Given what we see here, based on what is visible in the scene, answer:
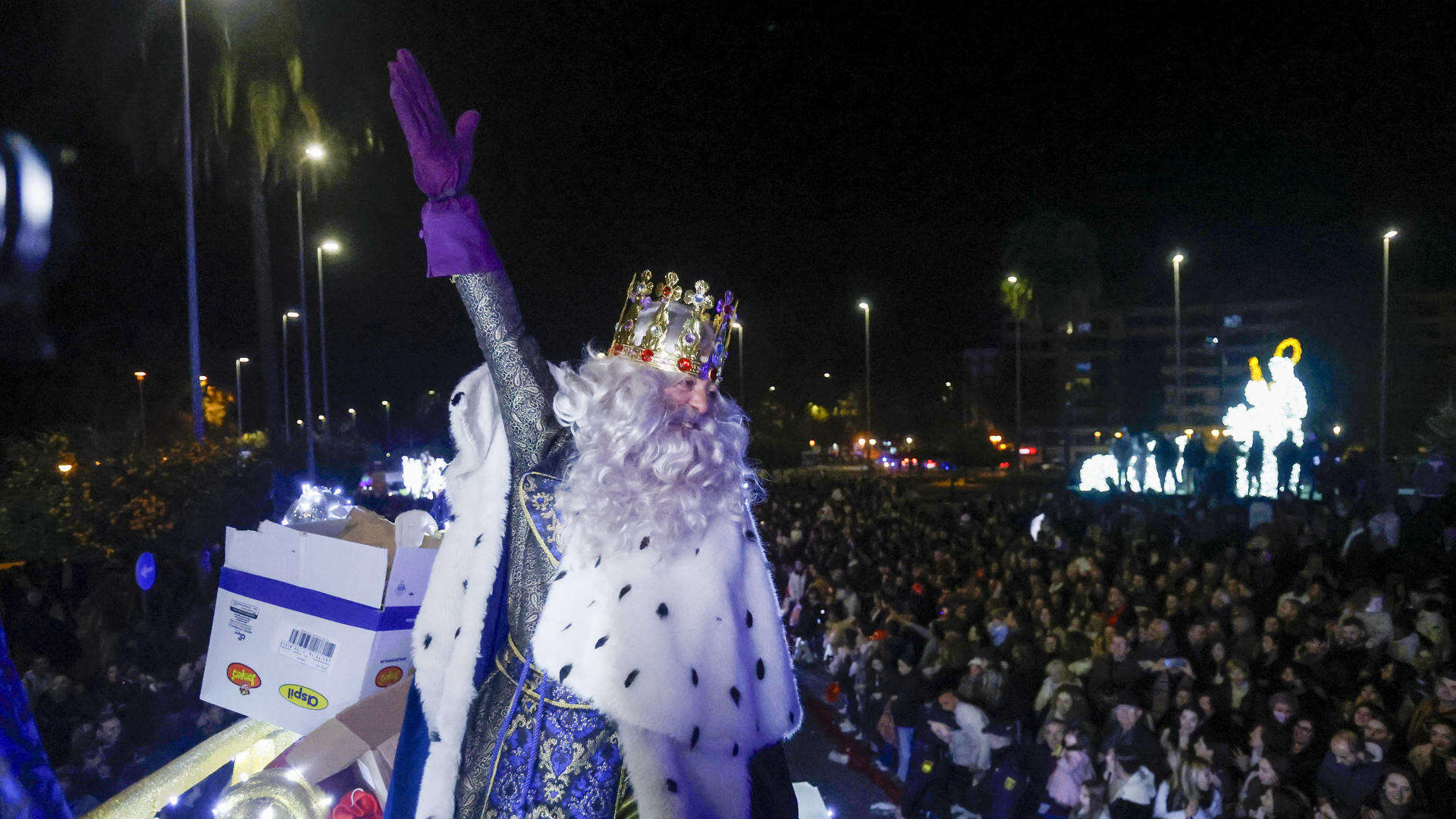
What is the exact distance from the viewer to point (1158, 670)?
7.20 meters

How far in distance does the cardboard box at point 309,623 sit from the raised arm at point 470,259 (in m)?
0.56

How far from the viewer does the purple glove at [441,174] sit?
2359 mm

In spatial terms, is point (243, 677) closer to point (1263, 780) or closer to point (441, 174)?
point (441, 174)

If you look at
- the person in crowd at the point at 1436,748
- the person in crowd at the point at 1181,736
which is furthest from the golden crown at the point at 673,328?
the person in crowd at the point at 1181,736

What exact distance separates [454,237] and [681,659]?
1.20 metres

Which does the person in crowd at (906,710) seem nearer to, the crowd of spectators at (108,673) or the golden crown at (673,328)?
the crowd of spectators at (108,673)

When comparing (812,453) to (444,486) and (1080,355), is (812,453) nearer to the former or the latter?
(1080,355)

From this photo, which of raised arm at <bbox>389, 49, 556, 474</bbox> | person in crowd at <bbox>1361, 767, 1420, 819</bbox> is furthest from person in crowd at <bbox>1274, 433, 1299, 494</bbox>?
raised arm at <bbox>389, 49, 556, 474</bbox>

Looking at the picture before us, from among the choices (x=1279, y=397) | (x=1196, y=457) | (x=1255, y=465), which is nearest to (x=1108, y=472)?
(x=1196, y=457)

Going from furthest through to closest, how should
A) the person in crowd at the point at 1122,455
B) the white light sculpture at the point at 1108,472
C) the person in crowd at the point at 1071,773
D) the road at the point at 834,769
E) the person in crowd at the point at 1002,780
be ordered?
the white light sculpture at the point at 1108,472 → the person in crowd at the point at 1122,455 → the road at the point at 834,769 → the person in crowd at the point at 1002,780 → the person in crowd at the point at 1071,773

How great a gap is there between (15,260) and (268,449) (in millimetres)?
19414

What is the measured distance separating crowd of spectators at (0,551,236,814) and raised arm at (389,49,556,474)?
3.31m

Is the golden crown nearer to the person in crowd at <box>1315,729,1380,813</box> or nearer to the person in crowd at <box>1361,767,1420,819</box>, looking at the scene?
the person in crowd at <box>1361,767,1420,819</box>

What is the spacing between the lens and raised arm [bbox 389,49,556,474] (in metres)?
2.37
